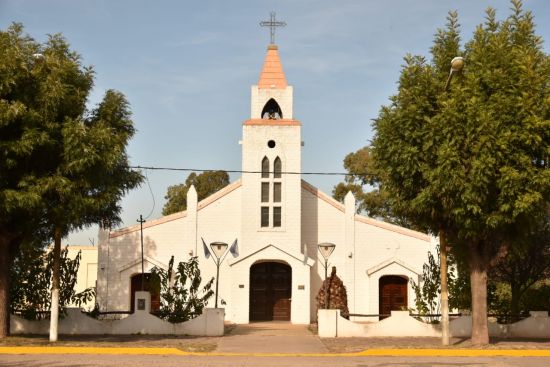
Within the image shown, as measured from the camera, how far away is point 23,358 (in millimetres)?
16547

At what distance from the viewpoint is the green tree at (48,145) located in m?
18.6

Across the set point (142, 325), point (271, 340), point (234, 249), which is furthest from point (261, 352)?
point (234, 249)

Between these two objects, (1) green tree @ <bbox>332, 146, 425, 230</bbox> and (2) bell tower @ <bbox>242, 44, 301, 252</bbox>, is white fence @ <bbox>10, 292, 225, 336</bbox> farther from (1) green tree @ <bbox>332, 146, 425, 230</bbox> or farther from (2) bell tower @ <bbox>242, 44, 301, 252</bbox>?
(1) green tree @ <bbox>332, 146, 425, 230</bbox>

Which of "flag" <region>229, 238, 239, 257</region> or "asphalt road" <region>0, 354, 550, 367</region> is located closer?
"asphalt road" <region>0, 354, 550, 367</region>

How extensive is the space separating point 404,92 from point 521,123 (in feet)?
11.0

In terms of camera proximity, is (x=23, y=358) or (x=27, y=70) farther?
(x=27, y=70)

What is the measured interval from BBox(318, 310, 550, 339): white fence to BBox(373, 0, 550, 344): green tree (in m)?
3.24

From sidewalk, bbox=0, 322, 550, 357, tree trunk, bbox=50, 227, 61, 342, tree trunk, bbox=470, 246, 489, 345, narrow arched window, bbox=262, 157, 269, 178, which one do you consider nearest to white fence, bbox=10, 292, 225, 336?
sidewalk, bbox=0, 322, 550, 357

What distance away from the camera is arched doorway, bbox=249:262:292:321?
31312 mm

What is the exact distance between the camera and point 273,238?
30.7m

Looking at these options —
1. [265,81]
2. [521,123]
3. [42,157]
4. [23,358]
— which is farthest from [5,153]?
[265,81]

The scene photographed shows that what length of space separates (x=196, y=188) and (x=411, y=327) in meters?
48.6

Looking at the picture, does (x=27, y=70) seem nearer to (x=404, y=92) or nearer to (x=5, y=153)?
(x=5, y=153)

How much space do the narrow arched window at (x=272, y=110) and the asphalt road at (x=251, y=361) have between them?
16.5 metres
